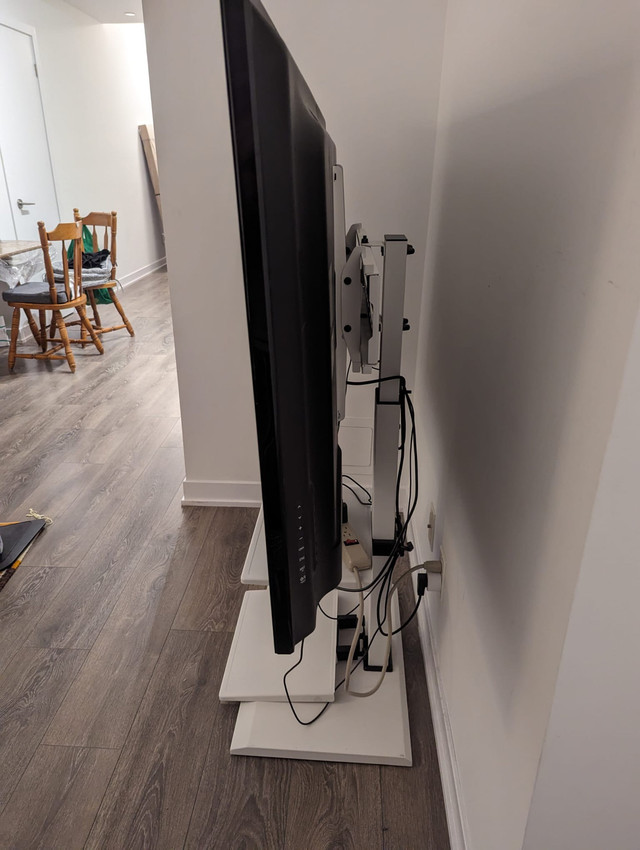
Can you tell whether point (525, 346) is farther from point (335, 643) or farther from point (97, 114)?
point (97, 114)

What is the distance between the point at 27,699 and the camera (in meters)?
1.52

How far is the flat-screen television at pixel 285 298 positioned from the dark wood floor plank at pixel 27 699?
3.26 ft

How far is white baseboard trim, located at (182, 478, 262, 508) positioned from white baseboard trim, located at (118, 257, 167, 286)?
4080mm

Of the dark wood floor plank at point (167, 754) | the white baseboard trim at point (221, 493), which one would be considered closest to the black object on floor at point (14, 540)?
the white baseboard trim at point (221, 493)

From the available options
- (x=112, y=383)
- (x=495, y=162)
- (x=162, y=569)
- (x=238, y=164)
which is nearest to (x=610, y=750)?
(x=238, y=164)

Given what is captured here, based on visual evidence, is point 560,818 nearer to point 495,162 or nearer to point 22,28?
point 495,162

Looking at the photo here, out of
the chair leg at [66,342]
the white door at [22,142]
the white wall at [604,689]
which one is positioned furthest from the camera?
the white door at [22,142]

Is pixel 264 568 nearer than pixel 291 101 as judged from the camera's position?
No

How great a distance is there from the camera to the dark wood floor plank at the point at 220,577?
1787mm

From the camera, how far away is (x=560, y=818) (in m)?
0.79

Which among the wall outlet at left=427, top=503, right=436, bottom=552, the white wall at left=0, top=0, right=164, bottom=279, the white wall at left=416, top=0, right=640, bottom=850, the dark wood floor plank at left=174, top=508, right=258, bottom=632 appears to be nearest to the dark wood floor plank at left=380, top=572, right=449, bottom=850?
the white wall at left=416, top=0, right=640, bottom=850

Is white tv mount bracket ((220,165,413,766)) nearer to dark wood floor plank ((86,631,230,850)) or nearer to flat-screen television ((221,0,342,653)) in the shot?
dark wood floor plank ((86,631,230,850))

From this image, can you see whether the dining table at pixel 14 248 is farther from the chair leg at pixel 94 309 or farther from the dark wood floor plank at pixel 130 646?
the dark wood floor plank at pixel 130 646

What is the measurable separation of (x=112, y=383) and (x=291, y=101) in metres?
3.36
